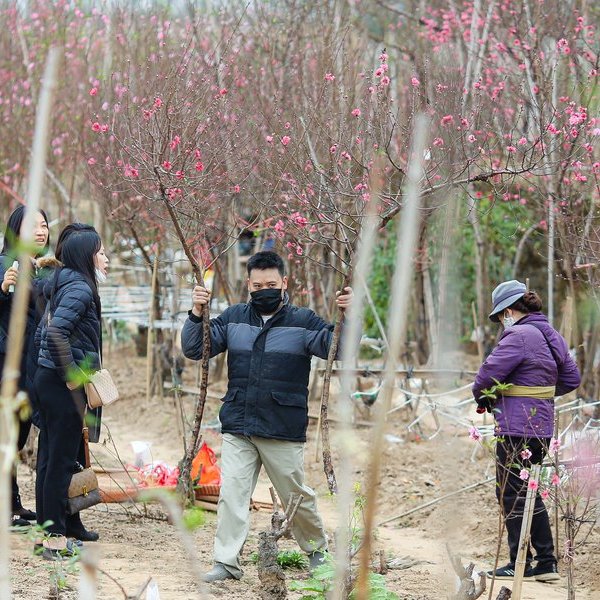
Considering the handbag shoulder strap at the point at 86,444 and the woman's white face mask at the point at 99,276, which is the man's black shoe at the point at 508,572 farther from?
the woman's white face mask at the point at 99,276

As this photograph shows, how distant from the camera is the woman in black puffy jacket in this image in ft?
18.5

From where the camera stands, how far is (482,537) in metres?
7.22

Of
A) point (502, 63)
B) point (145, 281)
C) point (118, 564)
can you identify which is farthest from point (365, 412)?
point (145, 281)

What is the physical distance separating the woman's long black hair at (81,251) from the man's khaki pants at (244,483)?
1.14 meters

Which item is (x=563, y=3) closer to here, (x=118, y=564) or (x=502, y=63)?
(x=502, y=63)

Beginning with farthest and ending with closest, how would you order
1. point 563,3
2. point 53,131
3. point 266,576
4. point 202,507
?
1. point 53,131
2. point 563,3
3. point 202,507
4. point 266,576

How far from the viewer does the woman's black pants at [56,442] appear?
5.71 meters

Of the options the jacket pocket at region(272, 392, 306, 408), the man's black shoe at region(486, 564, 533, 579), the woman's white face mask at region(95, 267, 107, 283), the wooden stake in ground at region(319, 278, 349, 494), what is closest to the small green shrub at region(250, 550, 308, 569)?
the wooden stake in ground at region(319, 278, 349, 494)

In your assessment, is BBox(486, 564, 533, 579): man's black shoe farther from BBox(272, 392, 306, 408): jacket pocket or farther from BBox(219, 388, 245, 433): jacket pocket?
BBox(219, 388, 245, 433): jacket pocket

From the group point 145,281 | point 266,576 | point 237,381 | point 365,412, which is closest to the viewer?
point 266,576

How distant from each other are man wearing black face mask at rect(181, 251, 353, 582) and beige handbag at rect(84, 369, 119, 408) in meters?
0.68

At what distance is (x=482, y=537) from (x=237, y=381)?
2567mm

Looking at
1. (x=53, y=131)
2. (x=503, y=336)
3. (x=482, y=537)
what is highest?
(x=53, y=131)

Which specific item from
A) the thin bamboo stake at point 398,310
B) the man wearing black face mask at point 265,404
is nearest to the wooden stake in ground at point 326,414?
the man wearing black face mask at point 265,404
